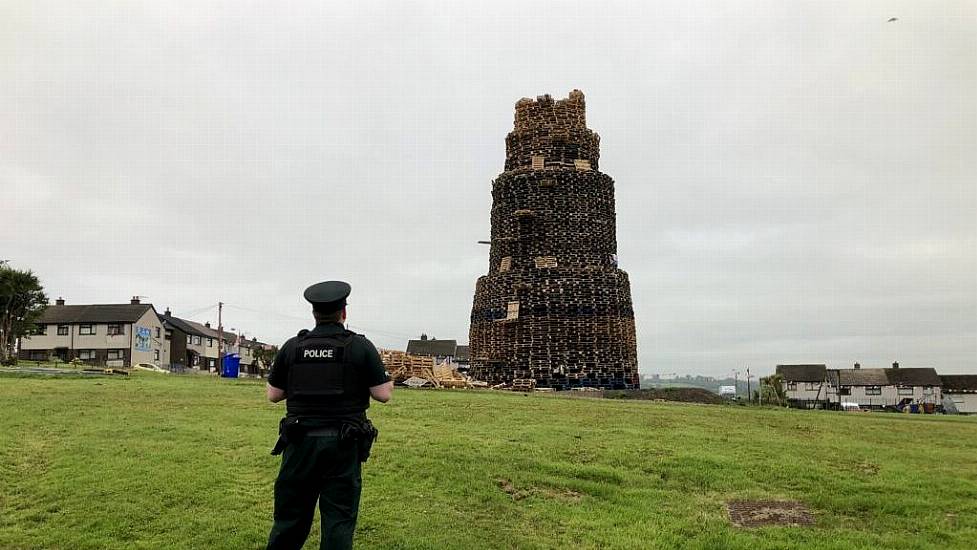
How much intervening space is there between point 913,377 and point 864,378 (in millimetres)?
5323

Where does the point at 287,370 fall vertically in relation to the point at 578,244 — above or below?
below

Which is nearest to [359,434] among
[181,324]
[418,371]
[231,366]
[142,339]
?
[418,371]

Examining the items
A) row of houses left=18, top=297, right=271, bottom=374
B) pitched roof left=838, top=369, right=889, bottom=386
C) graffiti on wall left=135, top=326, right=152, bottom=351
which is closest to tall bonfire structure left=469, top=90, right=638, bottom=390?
row of houses left=18, top=297, right=271, bottom=374

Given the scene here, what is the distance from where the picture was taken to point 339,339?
698cm

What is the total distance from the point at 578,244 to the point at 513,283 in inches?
185

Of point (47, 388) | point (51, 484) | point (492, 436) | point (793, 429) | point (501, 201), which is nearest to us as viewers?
point (51, 484)

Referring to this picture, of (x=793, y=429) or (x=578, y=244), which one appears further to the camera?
(x=578, y=244)

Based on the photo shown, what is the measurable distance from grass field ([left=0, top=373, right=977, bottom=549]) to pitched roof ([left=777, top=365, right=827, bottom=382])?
78.0 meters

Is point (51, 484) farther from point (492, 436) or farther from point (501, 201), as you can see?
point (501, 201)

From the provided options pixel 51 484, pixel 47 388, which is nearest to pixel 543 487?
pixel 51 484

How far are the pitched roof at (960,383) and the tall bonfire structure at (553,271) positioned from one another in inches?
2505

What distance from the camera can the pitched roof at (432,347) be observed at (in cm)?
10475

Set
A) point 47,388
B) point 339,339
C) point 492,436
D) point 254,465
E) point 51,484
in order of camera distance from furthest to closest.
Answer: point 47,388
point 492,436
point 254,465
point 51,484
point 339,339

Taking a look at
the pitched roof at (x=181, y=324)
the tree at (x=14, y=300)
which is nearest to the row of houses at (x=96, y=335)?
the pitched roof at (x=181, y=324)
